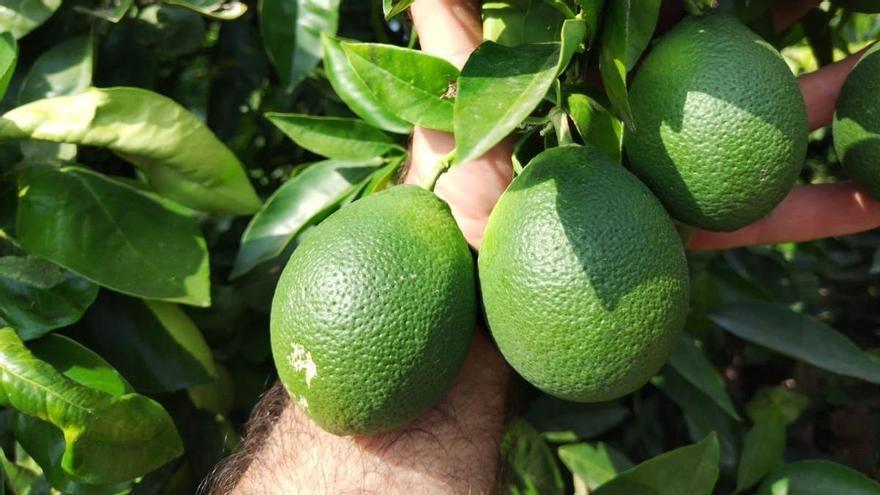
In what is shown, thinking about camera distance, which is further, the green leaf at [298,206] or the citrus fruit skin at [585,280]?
the green leaf at [298,206]

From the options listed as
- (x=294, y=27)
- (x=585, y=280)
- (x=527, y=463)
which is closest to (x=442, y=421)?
(x=527, y=463)

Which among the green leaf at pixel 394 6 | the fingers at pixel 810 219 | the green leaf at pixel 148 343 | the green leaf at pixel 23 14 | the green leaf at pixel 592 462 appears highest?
the green leaf at pixel 394 6

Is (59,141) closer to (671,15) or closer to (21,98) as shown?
(21,98)

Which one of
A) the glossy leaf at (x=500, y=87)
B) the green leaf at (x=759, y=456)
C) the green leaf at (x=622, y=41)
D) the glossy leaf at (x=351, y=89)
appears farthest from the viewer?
the green leaf at (x=759, y=456)

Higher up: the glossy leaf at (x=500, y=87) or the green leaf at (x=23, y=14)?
the glossy leaf at (x=500, y=87)

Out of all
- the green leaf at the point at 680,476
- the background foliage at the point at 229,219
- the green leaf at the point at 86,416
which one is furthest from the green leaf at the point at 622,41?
the green leaf at the point at 86,416

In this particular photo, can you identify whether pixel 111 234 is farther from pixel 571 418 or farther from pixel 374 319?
pixel 571 418

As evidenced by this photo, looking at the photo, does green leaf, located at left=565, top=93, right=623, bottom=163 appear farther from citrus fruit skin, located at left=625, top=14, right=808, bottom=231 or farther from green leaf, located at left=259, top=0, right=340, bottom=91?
green leaf, located at left=259, top=0, right=340, bottom=91

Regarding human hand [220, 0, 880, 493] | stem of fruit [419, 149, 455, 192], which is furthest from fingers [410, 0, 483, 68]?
stem of fruit [419, 149, 455, 192]

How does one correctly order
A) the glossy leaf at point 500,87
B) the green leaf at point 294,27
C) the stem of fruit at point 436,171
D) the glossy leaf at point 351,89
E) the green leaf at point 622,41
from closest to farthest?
the glossy leaf at point 500,87, the green leaf at point 622,41, the stem of fruit at point 436,171, the glossy leaf at point 351,89, the green leaf at point 294,27

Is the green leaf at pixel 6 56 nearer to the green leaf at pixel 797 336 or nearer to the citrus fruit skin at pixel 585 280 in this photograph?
the citrus fruit skin at pixel 585 280
